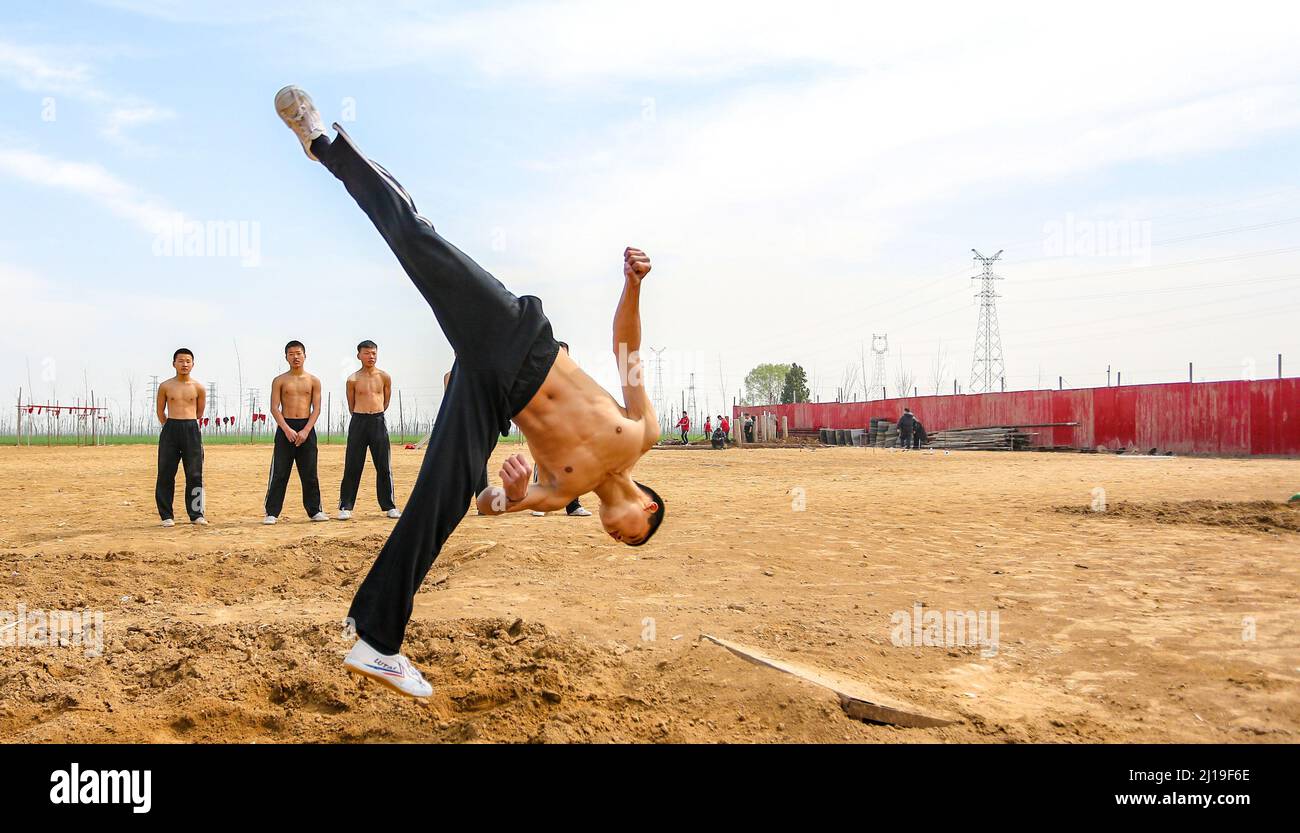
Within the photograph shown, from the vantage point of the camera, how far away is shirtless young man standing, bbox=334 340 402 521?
10.6 metres

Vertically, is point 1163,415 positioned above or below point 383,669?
above

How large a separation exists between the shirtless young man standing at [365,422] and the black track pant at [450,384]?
7.64 m

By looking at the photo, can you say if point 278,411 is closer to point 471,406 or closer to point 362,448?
point 362,448

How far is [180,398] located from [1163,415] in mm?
31009

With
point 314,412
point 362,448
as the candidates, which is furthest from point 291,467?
→ point 362,448

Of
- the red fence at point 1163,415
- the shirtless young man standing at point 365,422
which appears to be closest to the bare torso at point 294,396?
the shirtless young man standing at point 365,422

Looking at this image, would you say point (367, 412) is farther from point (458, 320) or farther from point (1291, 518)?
point (1291, 518)

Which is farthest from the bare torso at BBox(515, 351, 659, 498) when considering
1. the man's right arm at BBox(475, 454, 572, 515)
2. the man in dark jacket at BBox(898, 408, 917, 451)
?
the man in dark jacket at BBox(898, 408, 917, 451)

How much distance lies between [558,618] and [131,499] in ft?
36.0

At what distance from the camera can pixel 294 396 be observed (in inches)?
412

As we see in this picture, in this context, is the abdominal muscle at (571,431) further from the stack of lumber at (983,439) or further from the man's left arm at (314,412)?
the stack of lumber at (983,439)

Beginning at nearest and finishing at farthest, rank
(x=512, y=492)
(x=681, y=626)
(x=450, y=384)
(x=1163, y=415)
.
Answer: (x=512, y=492) → (x=450, y=384) → (x=681, y=626) → (x=1163, y=415)

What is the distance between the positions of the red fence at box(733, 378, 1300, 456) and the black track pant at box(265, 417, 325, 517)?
96.4 ft

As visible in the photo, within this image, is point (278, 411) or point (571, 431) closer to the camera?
point (571, 431)
